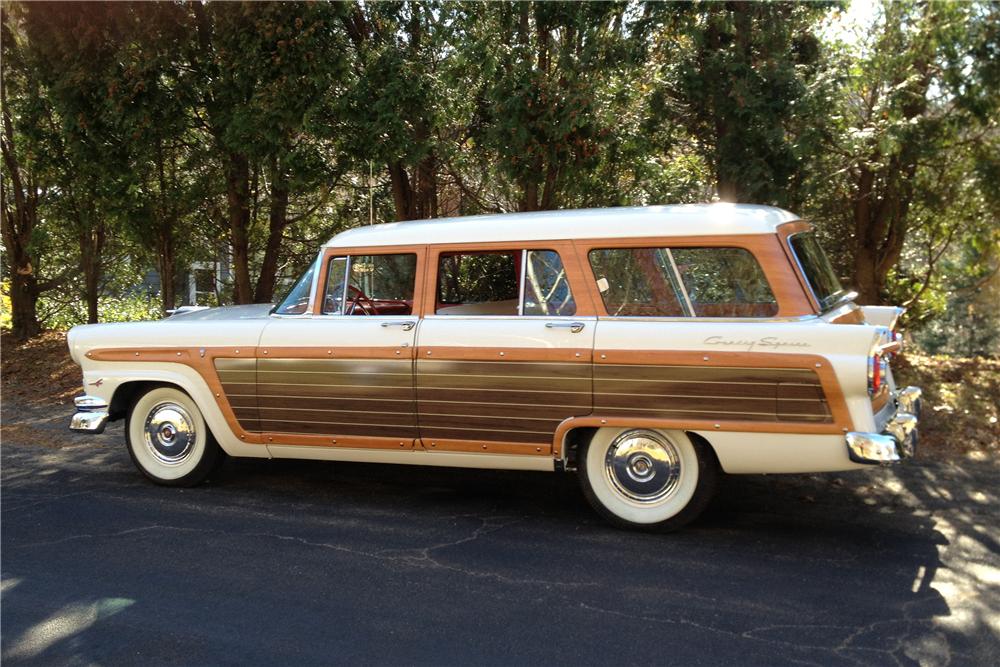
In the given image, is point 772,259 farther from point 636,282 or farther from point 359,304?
point 359,304

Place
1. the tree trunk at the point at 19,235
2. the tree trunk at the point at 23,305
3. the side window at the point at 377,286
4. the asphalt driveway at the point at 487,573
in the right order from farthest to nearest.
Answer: the tree trunk at the point at 23,305 < the tree trunk at the point at 19,235 < the side window at the point at 377,286 < the asphalt driveway at the point at 487,573

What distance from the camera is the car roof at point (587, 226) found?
5.17 metres

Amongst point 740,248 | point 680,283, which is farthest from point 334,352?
Result: point 740,248

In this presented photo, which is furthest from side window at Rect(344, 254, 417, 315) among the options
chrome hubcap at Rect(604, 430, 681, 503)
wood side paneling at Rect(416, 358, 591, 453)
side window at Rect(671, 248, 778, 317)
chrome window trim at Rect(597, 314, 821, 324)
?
side window at Rect(671, 248, 778, 317)

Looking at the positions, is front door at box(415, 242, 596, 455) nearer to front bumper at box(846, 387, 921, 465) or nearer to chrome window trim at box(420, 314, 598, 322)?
chrome window trim at box(420, 314, 598, 322)

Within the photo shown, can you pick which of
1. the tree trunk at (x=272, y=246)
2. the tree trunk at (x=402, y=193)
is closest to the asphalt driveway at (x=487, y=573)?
the tree trunk at (x=402, y=193)

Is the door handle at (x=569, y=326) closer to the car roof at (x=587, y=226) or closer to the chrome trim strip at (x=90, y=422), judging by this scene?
the car roof at (x=587, y=226)

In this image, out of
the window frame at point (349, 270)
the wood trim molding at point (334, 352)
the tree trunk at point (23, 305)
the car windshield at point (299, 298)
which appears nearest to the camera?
the wood trim molding at point (334, 352)

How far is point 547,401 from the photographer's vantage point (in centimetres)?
539

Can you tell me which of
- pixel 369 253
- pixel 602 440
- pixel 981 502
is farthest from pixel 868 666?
pixel 369 253

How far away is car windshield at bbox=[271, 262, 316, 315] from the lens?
20.3 ft

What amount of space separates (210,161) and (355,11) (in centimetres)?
297

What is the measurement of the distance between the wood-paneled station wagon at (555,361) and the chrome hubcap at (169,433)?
17mm

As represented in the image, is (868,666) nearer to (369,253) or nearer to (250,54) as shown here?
(369,253)
